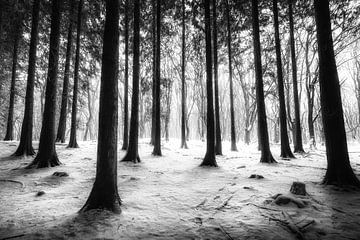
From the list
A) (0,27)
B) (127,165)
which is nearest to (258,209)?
(127,165)

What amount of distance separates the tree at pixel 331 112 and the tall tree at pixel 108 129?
15.6 ft

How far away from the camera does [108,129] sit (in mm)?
3373

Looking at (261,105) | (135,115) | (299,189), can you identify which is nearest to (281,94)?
(261,105)

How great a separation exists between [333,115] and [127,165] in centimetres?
656

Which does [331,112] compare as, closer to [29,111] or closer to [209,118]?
[209,118]

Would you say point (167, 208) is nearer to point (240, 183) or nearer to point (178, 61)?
point (240, 183)

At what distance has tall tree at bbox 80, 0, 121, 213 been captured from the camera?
3312 millimetres

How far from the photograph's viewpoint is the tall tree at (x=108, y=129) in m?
3.31

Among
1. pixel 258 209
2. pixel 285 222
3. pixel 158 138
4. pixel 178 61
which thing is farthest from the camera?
pixel 178 61

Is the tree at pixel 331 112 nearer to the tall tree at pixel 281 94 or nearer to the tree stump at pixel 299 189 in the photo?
the tree stump at pixel 299 189

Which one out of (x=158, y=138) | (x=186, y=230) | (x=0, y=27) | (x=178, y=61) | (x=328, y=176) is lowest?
(x=186, y=230)

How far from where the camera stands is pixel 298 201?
357cm

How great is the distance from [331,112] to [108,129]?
493 centimetres

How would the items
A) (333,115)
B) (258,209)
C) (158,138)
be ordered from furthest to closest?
(158,138), (333,115), (258,209)
